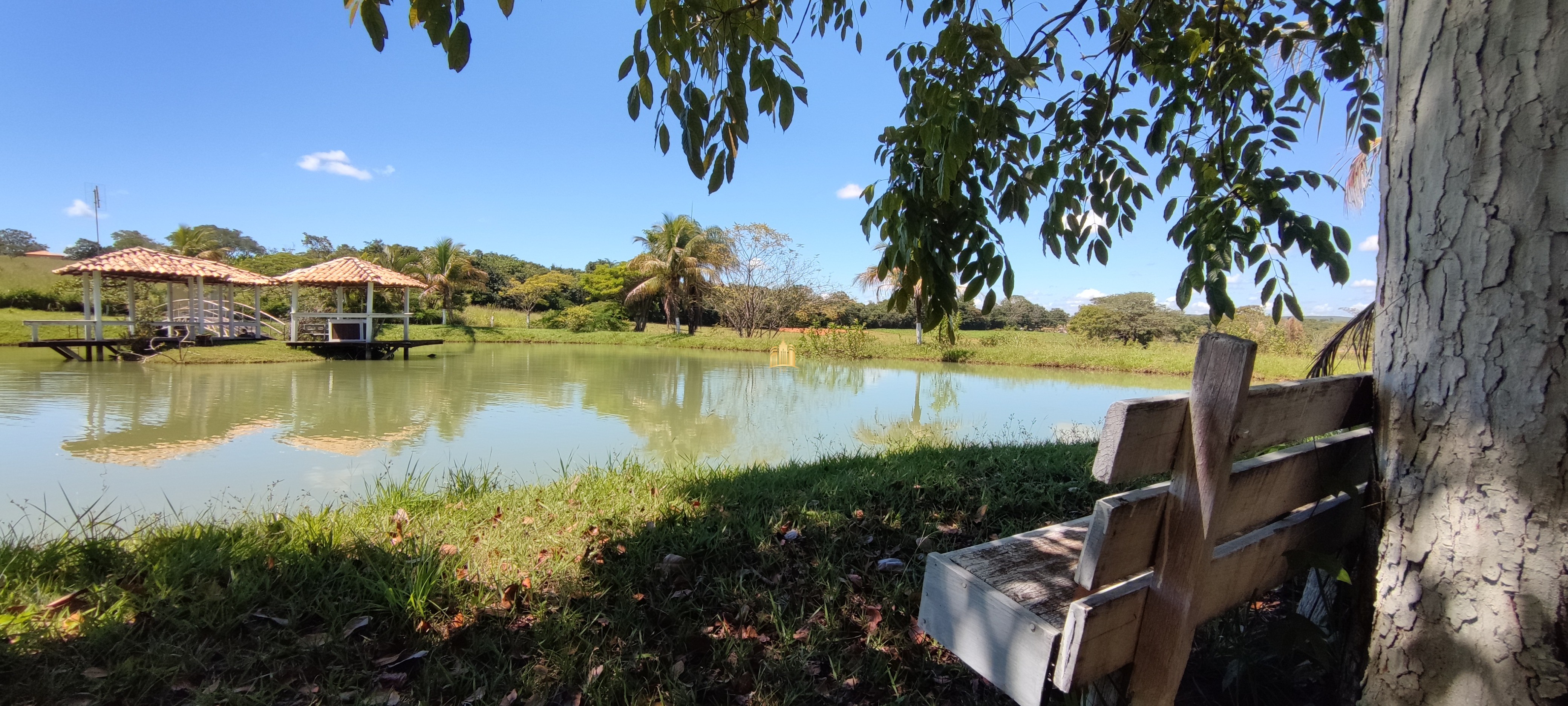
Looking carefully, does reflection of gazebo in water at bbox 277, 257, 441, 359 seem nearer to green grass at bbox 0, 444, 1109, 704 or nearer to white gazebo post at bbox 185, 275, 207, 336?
white gazebo post at bbox 185, 275, 207, 336

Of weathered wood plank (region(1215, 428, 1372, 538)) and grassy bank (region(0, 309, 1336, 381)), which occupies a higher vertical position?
weathered wood plank (region(1215, 428, 1372, 538))

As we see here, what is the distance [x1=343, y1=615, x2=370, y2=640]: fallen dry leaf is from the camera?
1.51 metres

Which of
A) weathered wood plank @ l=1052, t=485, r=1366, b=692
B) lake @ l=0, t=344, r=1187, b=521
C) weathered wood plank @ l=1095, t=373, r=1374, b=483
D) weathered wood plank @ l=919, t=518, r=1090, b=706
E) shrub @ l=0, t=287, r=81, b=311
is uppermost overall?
shrub @ l=0, t=287, r=81, b=311

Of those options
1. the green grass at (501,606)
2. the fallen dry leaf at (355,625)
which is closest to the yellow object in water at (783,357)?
the green grass at (501,606)

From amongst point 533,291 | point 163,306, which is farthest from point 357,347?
point 533,291

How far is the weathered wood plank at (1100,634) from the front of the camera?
0.80 meters

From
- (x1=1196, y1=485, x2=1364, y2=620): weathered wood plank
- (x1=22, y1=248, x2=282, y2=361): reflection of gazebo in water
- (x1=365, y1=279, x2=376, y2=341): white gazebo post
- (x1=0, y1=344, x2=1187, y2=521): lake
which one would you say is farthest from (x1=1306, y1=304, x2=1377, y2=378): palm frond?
(x1=22, y1=248, x2=282, y2=361): reflection of gazebo in water

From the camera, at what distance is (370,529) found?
216 cm

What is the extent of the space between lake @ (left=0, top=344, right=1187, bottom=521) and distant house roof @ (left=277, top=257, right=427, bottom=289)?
2.45 metres

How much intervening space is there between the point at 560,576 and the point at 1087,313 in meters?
24.4

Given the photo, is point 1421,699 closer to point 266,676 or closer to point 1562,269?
point 1562,269

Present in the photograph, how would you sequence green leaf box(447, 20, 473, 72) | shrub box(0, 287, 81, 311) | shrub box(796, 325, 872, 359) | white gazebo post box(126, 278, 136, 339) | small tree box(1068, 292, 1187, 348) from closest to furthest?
green leaf box(447, 20, 473, 72) → white gazebo post box(126, 278, 136, 339) → shrub box(796, 325, 872, 359) → shrub box(0, 287, 81, 311) → small tree box(1068, 292, 1187, 348)

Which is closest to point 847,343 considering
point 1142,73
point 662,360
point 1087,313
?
A: point 662,360

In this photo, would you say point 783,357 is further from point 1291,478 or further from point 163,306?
point 1291,478
